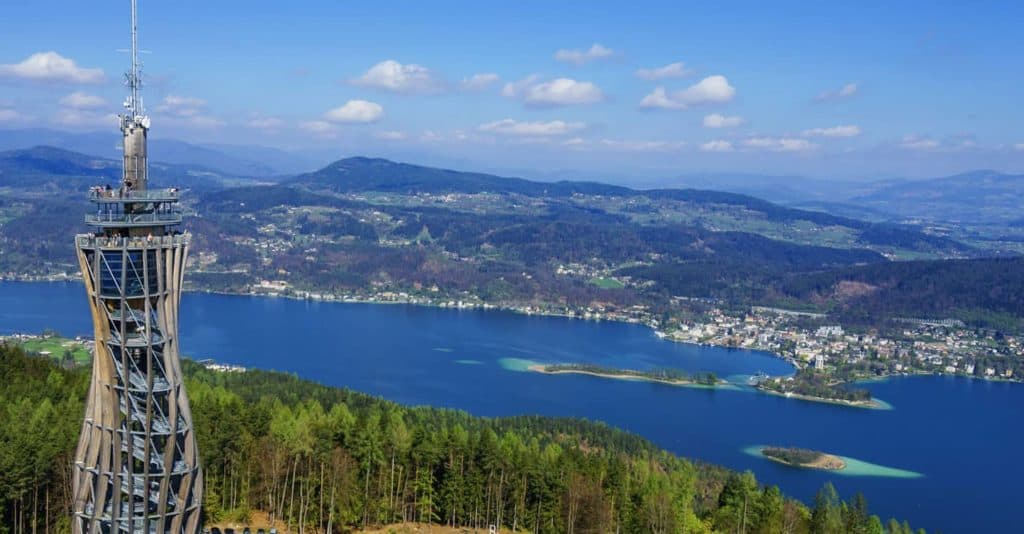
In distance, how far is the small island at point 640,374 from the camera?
61188 mm

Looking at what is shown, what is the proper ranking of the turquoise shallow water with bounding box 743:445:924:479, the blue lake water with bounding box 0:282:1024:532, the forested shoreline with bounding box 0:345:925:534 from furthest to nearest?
the turquoise shallow water with bounding box 743:445:924:479 → the blue lake water with bounding box 0:282:1024:532 → the forested shoreline with bounding box 0:345:925:534

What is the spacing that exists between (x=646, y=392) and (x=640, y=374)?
464cm

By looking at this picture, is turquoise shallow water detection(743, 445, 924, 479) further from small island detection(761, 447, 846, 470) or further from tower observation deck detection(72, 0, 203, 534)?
tower observation deck detection(72, 0, 203, 534)

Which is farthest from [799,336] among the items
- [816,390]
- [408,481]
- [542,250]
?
[408,481]

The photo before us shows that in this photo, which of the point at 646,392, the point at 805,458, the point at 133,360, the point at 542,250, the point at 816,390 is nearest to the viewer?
the point at 133,360

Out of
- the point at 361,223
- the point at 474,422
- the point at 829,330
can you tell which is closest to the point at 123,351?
the point at 474,422

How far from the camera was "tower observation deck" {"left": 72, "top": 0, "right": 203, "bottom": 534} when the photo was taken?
12.1 metres

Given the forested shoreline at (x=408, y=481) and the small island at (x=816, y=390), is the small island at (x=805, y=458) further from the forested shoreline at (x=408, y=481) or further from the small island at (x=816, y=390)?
the forested shoreline at (x=408, y=481)

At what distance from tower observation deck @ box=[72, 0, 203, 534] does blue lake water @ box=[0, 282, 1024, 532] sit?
105 feet

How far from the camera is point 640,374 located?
62219mm

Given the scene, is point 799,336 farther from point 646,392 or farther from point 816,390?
point 646,392

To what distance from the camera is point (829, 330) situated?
274 ft

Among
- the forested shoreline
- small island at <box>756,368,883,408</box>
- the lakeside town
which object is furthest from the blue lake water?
the forested shoreline

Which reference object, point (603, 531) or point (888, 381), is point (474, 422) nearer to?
point (603, 531)
